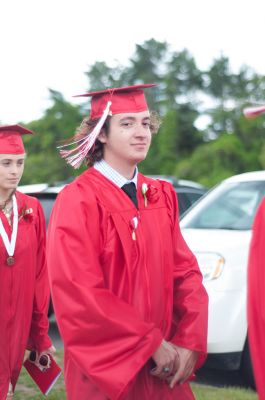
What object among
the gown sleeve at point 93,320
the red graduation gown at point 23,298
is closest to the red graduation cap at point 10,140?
the red graduation gown at point 23,298

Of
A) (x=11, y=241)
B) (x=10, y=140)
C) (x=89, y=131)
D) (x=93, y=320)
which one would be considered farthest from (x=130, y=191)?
(x=10, y=140)

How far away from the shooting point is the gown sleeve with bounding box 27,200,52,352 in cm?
525

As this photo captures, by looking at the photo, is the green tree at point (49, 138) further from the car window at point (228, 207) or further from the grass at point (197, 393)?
the grass at point (197, 393)

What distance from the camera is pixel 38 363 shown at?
519 cm

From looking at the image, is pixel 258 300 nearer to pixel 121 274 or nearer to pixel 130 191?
pixel 121 274

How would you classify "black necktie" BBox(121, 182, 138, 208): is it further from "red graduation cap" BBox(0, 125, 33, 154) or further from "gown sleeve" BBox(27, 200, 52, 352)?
"red graduation cap" BBox(0, 125, 33, 154)

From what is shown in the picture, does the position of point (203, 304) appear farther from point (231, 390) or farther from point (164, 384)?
point (231, 390)

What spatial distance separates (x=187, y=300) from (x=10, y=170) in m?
2.09

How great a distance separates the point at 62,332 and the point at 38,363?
1886mm

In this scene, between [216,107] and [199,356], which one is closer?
[199,356]

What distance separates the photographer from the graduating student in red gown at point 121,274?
3.33 m

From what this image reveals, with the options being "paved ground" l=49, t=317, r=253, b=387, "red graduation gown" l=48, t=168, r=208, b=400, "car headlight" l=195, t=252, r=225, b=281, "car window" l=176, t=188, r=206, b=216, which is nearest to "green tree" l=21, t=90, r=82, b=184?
"car window" l=176, t=188, r=206, b=216

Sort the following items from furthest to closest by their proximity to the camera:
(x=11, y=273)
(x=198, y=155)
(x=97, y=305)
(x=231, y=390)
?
(x=198, y=155)
(x=231, y=390)
(x=11, y=273)
(x=97, y=305)

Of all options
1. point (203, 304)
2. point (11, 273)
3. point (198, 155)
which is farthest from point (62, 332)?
point (198, 155)
